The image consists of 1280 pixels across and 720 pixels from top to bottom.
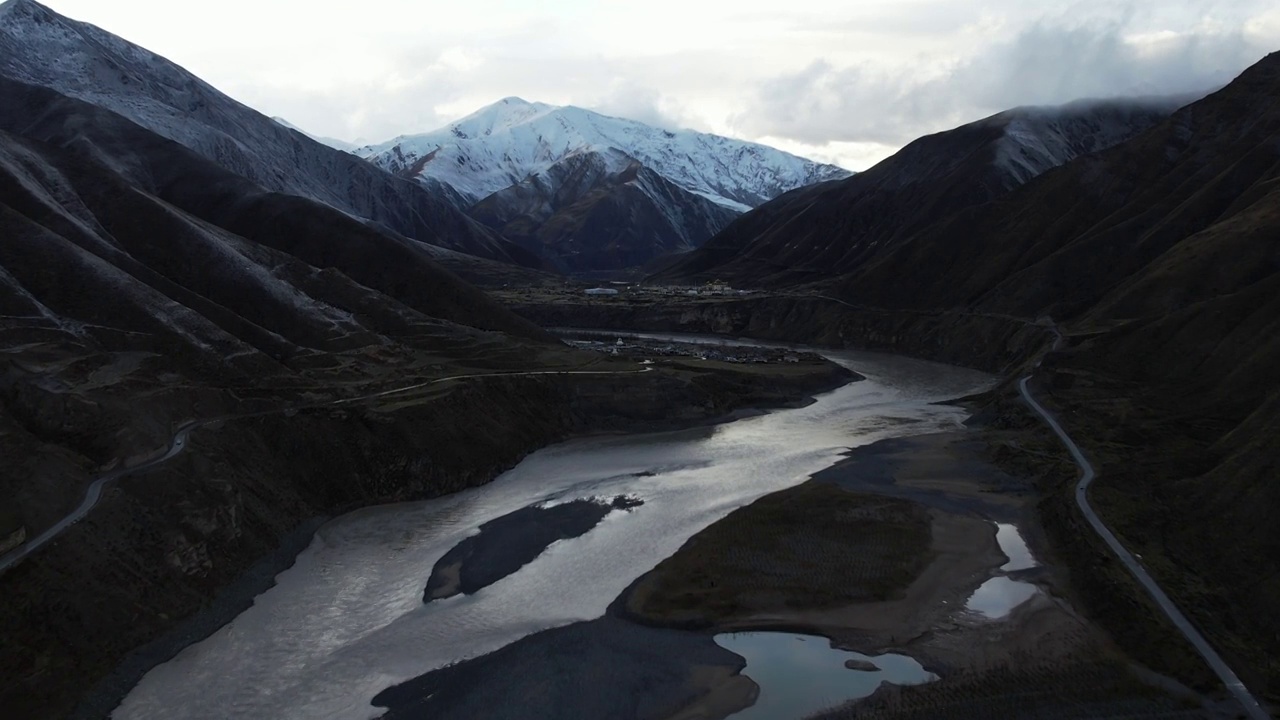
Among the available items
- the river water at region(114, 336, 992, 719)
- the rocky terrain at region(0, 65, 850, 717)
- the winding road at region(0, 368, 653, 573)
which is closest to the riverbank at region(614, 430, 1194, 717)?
the river water at region(114, 336, 992, 719)

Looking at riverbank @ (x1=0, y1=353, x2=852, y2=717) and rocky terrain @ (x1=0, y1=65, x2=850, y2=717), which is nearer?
riverbank @ (x1=0, y1=353, x2=852, y2=717)

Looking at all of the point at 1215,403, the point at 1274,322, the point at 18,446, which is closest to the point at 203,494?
the point at 18,446

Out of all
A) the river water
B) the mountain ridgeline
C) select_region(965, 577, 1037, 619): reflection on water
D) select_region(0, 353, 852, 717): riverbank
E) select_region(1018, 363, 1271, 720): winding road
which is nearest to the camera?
select_region(1018, 363, 1271, 720): winding road

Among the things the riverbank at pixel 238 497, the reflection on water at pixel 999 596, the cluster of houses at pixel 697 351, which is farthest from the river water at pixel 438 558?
the cluster of houses at pixel 697 351

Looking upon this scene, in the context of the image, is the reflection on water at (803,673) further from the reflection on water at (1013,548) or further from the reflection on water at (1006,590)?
the reflection on water at (1013,548)

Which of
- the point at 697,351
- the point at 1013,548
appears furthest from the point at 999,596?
the point at 697,351

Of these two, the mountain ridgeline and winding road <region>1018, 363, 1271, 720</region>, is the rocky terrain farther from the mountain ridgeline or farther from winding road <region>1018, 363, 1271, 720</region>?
winding road <region>1018, 363, 1271, 720</region>

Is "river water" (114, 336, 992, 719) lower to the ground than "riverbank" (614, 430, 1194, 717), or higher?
higher
